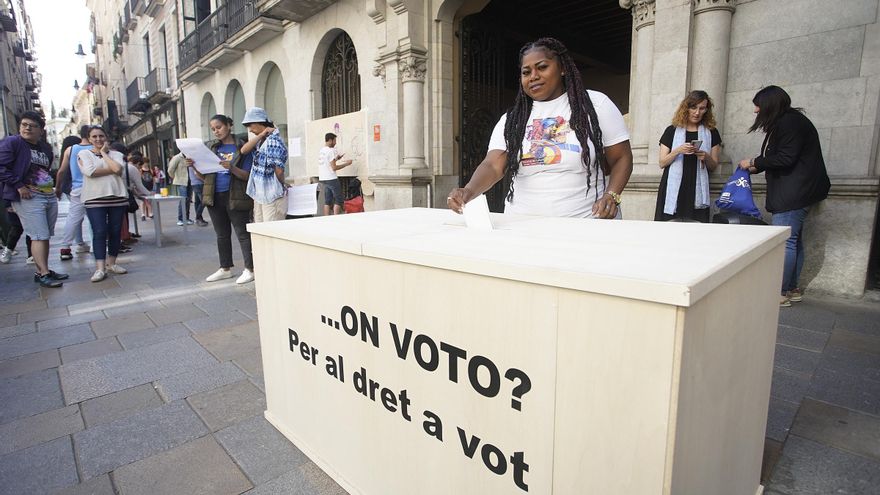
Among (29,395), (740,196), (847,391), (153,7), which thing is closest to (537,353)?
(847,391)

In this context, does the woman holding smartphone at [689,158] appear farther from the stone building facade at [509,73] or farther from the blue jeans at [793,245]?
the blue jeans at [793,245]

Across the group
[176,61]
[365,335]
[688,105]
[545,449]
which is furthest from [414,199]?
[176,61]

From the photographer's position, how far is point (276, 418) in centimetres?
230

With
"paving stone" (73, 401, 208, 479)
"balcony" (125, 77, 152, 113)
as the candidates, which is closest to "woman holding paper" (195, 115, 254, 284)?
"paving stone" (73, 401, 208, 479)

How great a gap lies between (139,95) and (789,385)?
2944 centimetres

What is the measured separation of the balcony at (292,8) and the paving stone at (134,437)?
30.4 ft

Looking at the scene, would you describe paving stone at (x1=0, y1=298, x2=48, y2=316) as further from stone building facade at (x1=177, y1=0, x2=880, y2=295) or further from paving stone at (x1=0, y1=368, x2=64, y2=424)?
stone building facade at (x1=177, y1=0, x2=880, y2=295)

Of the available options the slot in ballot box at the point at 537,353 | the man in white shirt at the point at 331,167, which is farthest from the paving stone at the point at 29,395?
the man in white shirt at the point at 331,167

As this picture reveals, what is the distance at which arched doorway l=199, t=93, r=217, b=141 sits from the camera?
56.5 ft

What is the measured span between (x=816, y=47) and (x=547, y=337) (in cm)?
465

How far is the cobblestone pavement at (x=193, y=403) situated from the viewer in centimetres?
193

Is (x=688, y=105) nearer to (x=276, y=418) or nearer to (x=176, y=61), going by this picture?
(x=276, y=418)

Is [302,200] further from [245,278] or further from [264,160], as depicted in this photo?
[245,278]

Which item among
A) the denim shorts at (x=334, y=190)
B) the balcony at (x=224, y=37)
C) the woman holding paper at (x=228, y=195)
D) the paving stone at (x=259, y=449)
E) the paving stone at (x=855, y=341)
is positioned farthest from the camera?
the balcony at (x=224, y=37)
